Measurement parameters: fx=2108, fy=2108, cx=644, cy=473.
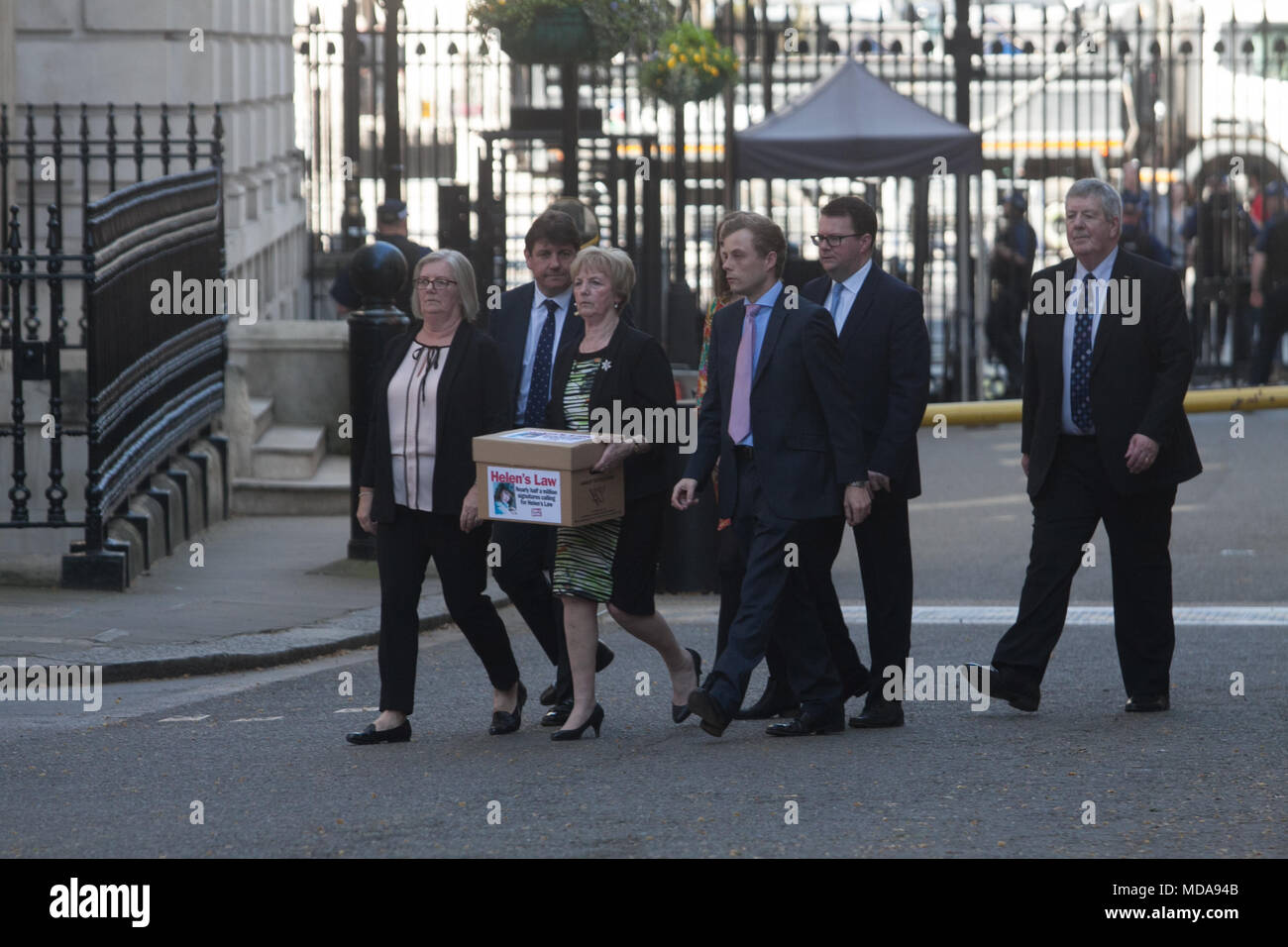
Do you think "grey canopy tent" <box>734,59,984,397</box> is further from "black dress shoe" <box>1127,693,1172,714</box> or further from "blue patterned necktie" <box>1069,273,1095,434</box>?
"black dress shoe" <box>1127,693,1172,714</box>

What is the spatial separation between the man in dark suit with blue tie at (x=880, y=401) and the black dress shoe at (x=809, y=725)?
A: 7.4 inches

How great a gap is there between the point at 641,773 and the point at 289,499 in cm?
688

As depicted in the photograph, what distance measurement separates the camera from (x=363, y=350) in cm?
1081

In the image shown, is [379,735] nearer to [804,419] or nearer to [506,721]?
[506,721]

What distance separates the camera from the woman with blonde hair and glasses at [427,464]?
7035 millimetres

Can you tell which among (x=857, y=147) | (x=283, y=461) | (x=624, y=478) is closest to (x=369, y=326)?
(x=283, y=461)

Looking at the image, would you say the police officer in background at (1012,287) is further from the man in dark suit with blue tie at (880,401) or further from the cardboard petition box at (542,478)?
the cardboard petition box at (542,478)

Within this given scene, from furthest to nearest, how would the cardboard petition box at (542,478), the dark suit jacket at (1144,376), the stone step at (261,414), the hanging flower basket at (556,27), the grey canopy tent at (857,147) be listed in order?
the grey canopy tent at (857,147) → the stone step at (261,414) → the hanging flower basket at (556,27) → the dark suit jacket at (1144,376) → the cardboard petition box at (542,478)

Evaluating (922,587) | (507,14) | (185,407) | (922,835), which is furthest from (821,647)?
(507,14)

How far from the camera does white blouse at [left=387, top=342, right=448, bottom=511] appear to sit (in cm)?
704

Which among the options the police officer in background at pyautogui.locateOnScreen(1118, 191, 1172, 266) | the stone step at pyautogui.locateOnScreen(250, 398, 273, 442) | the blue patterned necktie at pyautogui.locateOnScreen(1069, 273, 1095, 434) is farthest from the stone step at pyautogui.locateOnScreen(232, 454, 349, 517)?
the police officer in background at pyautogui.locateOnScreen(1118, 191, 1172, 266)

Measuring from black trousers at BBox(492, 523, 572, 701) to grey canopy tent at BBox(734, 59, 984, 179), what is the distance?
8857 millimetres

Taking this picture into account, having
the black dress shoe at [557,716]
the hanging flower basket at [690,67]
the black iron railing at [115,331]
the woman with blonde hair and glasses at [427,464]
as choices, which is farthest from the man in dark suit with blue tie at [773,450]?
the hanging flower basket at [690,67]
